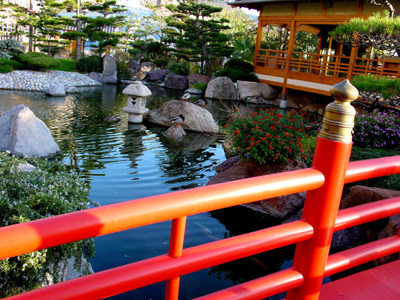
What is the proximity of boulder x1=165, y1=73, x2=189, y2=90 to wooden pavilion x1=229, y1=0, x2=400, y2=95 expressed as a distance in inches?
193

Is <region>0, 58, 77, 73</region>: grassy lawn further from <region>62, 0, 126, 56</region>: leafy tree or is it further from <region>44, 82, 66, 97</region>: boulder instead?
<region>44, 82, 66, 97</region>: boulder

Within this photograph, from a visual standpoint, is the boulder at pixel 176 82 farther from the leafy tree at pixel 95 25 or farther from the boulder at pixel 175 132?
the boulder at pixel 175 132

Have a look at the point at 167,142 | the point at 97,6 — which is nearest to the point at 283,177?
the point at 167,142

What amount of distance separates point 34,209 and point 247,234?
6.21ft

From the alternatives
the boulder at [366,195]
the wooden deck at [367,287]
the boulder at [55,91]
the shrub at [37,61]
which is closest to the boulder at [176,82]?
the shrub at [37,61]

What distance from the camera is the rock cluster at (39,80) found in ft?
55.7

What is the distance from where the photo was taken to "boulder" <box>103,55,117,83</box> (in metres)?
22.7

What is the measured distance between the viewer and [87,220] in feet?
3.24

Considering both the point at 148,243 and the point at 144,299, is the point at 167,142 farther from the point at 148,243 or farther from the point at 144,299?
the point at 144,299

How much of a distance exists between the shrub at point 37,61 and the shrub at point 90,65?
292 cm

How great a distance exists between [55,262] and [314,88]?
14617mm

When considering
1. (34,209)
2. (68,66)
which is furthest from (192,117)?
(68,66)

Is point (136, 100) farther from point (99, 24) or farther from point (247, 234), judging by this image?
point (99, 24)

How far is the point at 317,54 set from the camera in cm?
1622
